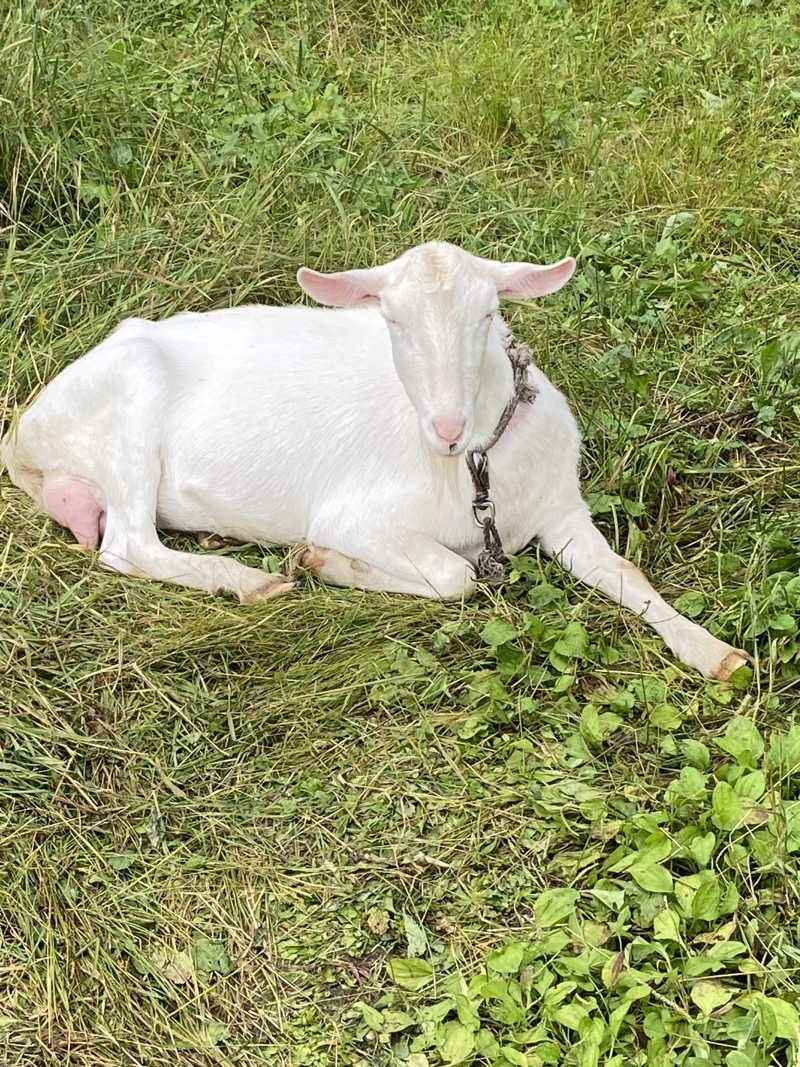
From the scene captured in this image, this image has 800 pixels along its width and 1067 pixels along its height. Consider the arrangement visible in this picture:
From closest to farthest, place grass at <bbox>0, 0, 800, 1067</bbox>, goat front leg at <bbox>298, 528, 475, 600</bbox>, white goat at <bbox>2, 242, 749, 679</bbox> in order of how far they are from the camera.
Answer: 1. grass at <bbox>0, 0, 800, 1067</bbox>
2. white goat at <bbox>2, 242, 749, 679</bbox>
3. goat front leg at <bbox>298, 528, 475, 600</bbox>

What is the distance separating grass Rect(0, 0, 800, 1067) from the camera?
254cm

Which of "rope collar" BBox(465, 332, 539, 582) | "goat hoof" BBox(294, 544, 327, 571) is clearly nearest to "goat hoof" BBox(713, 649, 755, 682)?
"rope collar" BBox(465, 332, 539, 582)

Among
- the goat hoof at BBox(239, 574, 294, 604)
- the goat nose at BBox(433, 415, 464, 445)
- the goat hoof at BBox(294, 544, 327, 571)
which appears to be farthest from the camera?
the goat hoof at BBox(294, 544, 327, 571)

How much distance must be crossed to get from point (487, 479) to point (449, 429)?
47cm

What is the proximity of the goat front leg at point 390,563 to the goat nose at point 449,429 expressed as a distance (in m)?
0.53

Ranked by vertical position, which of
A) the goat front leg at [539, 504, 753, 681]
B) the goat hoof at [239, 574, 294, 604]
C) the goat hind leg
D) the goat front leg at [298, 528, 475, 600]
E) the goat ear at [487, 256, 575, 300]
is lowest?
the goat hind leg

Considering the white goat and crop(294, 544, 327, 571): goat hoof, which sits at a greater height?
the white goat

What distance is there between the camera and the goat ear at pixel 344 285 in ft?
11.0

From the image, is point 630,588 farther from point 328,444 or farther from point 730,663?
point 328,444

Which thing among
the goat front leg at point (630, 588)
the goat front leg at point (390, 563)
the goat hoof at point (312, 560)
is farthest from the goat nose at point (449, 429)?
the goat hoof at point (312, 560)

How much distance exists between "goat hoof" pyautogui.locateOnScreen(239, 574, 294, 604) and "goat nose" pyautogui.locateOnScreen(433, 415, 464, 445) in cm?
81

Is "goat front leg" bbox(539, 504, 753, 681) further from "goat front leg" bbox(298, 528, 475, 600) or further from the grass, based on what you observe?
"goat front leg" bbox(298, 528, 475, 600)

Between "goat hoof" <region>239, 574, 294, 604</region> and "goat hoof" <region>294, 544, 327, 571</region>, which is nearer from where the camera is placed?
"goat hoof" <region>239, 574, 294, 604</region>

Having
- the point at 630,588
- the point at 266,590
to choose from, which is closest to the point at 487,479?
the point at 630,588
